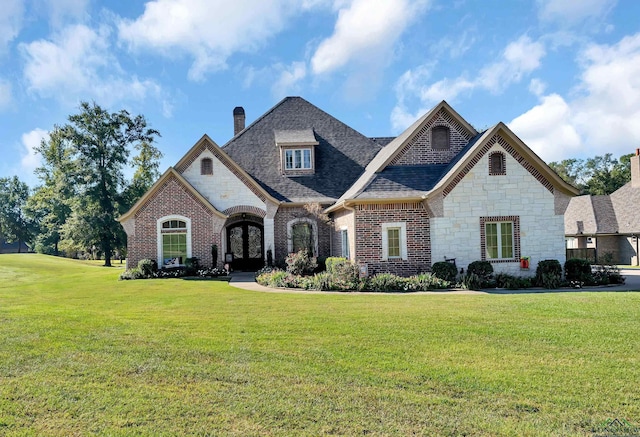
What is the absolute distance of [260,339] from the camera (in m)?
7.79

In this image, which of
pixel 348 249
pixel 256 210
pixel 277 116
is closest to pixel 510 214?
pixel 348 249

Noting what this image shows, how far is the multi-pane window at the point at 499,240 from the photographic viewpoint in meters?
17.0

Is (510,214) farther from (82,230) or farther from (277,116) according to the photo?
(82,230)

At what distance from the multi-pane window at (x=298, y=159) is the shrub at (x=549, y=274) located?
12.8 meters

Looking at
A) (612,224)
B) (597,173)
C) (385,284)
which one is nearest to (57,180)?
(385,284)

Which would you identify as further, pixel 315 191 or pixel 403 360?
pixel 315 191

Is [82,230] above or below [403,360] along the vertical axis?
above

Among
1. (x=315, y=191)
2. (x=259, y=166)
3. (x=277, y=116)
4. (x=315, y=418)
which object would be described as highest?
(x=277, y=116)

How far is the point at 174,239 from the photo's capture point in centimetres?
2180

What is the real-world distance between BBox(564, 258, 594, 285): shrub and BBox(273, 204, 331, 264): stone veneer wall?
35.4 feet

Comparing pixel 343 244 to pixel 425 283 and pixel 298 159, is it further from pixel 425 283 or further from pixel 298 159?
pixel 298 159

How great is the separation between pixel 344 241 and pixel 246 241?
7961mm

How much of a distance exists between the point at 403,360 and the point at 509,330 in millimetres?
2979

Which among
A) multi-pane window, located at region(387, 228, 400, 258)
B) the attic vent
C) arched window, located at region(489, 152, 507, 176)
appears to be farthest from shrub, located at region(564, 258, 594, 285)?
the attic vent
